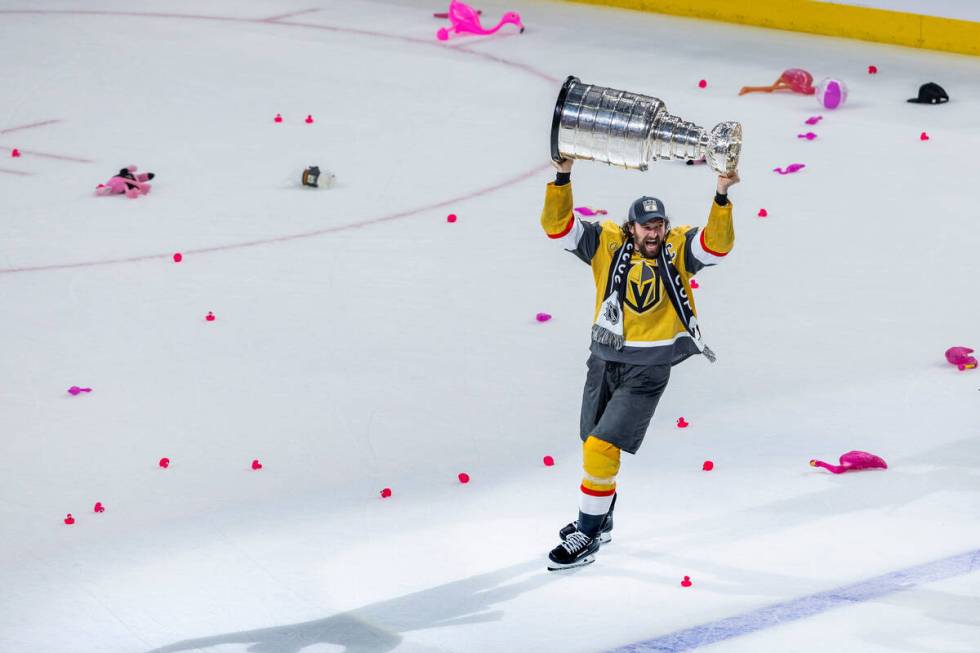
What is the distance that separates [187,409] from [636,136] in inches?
89.3

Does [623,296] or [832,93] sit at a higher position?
[623,296]

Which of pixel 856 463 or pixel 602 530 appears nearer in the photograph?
pixel 602 530

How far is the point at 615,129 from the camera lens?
508 centimetres

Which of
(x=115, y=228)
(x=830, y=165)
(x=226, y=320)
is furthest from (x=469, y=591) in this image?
(x=830, y=165)

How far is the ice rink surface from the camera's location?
196 inches

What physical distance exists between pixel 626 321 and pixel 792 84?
6456 mm

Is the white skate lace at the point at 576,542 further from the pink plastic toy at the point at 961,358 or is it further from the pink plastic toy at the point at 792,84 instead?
the pink plastic toy at the point at 792,84

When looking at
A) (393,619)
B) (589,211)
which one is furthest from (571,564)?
(589,211)

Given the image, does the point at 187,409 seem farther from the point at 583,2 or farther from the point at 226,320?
the point at 583,2

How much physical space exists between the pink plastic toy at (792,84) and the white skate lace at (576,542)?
6.56 metres

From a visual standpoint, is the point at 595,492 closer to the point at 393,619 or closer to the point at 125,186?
the point at 393,619

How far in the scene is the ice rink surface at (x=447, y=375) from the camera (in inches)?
196

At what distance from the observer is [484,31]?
13250mm

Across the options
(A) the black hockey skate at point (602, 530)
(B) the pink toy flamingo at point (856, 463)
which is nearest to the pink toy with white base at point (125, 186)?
(A) the black hockey skate at point (602, 530)
